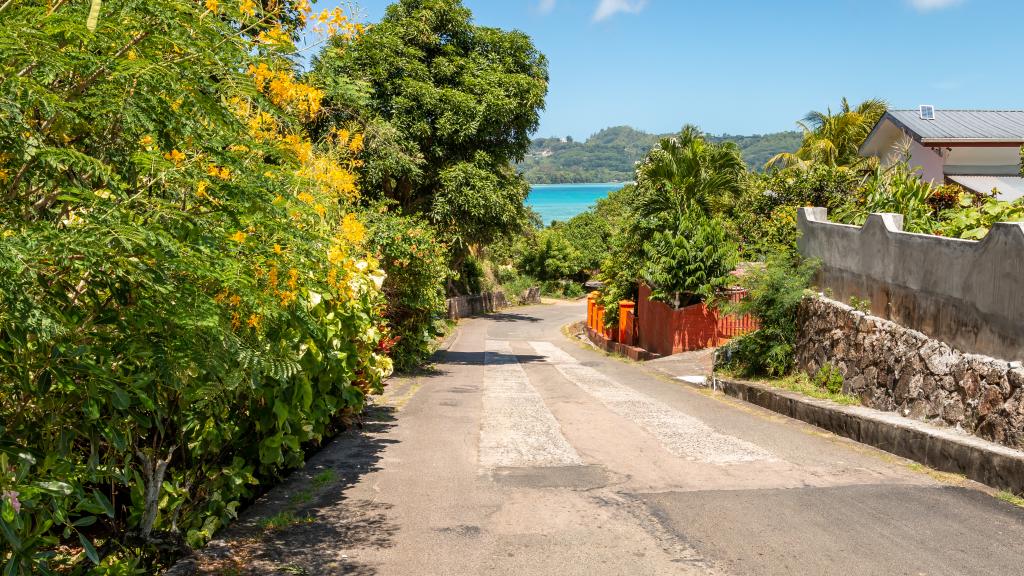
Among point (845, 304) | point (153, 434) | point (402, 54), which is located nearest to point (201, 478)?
point (153, 434)

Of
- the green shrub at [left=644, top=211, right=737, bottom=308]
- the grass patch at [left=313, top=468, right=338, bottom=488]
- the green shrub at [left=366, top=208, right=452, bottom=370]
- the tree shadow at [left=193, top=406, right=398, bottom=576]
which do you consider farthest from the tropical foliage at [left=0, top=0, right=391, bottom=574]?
the green shrub at [left=644, top=211, right=737, bottom=308]

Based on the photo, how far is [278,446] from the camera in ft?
22.0

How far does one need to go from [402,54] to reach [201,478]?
1779cm

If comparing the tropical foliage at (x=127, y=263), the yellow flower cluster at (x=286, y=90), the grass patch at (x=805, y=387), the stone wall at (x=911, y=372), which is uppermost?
the yellow flower cluster at (x=286, y=90)

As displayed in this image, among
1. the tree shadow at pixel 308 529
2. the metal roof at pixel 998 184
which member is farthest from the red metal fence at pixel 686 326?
the tree shadow at pixel 308 529

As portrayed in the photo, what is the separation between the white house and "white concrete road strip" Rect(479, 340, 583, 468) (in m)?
16.0

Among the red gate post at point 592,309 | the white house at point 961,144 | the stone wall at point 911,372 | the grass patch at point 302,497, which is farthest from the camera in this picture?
the red gate post at point 592,309

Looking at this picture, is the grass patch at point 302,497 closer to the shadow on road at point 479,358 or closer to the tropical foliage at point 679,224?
the shadow on road at point 479,358

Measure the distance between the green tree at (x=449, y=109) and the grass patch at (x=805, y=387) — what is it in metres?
9.39

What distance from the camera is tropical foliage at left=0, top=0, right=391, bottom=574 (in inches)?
123

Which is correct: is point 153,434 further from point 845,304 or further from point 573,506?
point 845,304

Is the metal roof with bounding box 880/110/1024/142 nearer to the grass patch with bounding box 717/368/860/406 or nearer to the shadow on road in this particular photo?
the shadow on road

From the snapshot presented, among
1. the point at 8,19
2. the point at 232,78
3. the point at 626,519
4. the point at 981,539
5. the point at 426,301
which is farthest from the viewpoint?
the point at 426,301

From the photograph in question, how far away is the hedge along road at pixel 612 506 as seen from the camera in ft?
18.0
